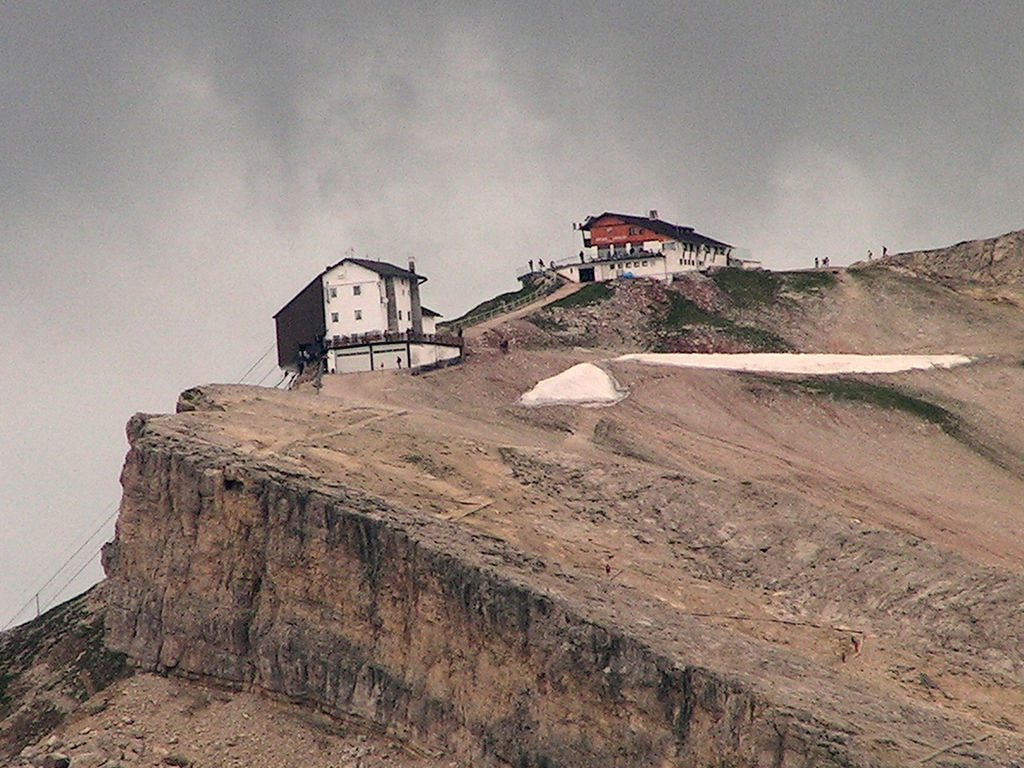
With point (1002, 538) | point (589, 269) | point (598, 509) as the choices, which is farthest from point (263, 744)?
point (589, 269)

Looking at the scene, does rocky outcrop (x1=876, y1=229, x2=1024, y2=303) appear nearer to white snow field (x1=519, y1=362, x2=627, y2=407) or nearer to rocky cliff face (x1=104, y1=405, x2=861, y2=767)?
white snow field (x1=519, y1=362, x2=627, y2=407)

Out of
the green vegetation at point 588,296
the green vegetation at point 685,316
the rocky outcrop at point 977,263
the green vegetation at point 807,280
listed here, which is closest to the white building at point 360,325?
the green vegetation at point 588,296

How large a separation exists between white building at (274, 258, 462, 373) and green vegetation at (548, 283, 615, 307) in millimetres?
18012

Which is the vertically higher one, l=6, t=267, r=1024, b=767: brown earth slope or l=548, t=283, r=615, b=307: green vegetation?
l=548, t=283, r=615, b=307: green vegetation

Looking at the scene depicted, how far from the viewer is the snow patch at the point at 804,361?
10688cm

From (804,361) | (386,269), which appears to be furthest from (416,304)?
(804,361)

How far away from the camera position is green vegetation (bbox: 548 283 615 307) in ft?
394

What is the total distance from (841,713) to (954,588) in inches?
600

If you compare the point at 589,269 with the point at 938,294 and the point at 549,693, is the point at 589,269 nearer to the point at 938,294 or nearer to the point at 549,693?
the point at 938,294

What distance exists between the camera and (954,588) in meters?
64.8

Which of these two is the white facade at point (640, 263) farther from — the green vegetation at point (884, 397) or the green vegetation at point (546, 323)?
the green vegetation at point (884, 397)

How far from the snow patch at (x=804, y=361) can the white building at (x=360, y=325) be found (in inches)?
488

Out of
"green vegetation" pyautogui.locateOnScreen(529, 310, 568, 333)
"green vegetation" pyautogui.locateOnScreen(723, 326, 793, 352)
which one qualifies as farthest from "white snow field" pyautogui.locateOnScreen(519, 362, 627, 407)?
"green vegetation" pyautogui.locateOnScreen(723, 326, 793, 352)

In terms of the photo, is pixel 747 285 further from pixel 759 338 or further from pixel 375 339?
pixel 375 339
